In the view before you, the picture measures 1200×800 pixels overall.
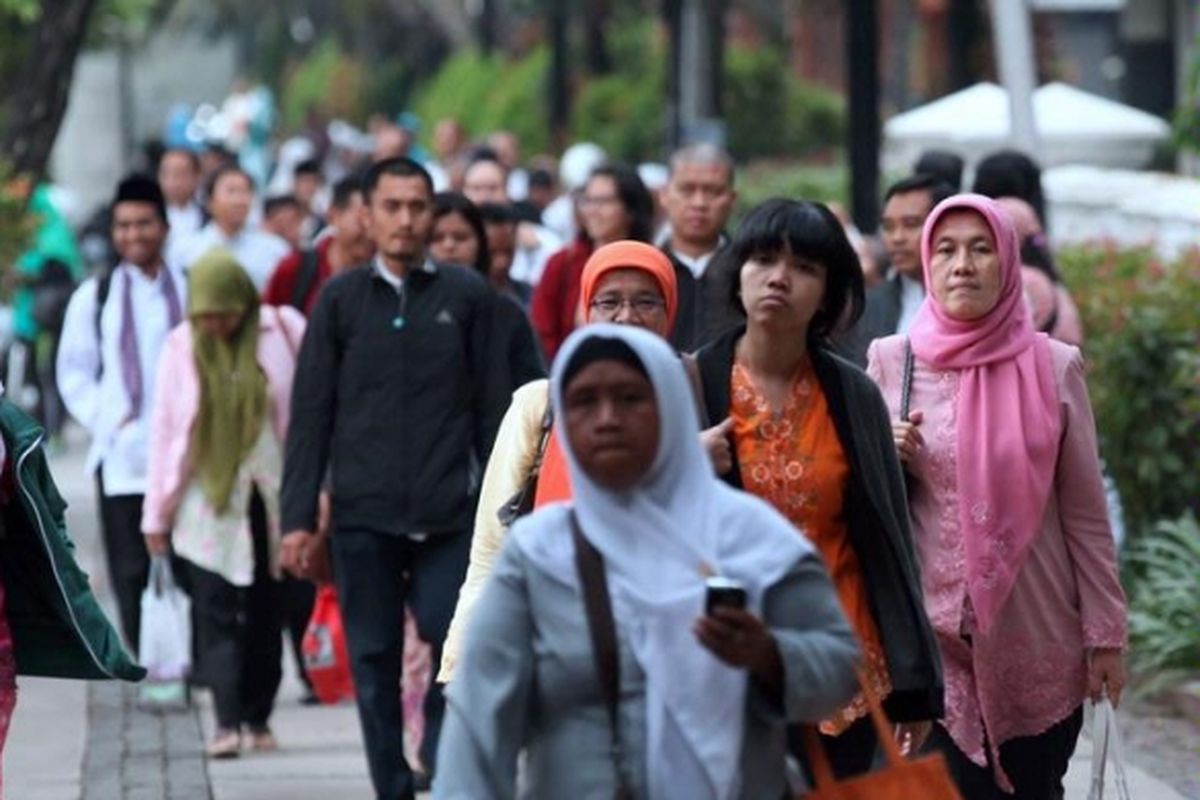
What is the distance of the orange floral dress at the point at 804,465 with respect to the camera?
21.7 ft

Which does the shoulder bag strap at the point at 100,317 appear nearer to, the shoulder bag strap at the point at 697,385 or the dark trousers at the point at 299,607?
the dark trousers at the point at 299,607

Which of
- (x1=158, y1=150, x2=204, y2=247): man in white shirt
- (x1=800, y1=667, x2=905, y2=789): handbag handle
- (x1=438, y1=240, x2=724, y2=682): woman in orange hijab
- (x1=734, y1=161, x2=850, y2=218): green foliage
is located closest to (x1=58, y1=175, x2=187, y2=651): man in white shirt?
(x1=438, y1=240, x2=724, y2=682): woman in orange hijab

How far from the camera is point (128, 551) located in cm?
1223

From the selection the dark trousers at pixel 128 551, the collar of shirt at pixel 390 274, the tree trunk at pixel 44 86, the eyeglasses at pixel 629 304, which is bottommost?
the dark trousers at pixel 128 551

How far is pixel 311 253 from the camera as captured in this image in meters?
13.3

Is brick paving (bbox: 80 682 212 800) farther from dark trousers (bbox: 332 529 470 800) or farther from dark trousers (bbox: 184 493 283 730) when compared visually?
dark trousers (bbox: 332 529 470 800)

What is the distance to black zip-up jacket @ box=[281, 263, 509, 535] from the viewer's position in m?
9.62

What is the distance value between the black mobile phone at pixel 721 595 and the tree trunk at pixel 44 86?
1320 cm

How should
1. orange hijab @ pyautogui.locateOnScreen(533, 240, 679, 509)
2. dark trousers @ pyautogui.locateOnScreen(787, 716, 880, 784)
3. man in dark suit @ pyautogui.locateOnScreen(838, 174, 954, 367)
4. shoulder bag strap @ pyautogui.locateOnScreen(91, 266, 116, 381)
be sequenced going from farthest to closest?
shoulder bag strap @ pyautogui.locateOnScreen(91, 266, 116, 381)
man in dark suit @ pyautogui.locateOnScreen(838, 174, 954, 367)
orange hijab @ pyautogui.locateOnScreen(533, 240, 679, 509)
dark trousers @ pyautogui.locateOnScreen(787, 716, 880, 784)

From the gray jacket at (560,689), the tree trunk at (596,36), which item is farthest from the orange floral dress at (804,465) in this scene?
the tree trunk at (596,36)

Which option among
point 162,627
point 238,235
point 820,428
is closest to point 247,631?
point 162,627

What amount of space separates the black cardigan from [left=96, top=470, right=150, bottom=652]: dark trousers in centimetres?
576

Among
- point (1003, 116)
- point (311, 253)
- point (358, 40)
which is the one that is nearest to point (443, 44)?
point (358, 40)

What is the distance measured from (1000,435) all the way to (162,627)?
15.8 feet
